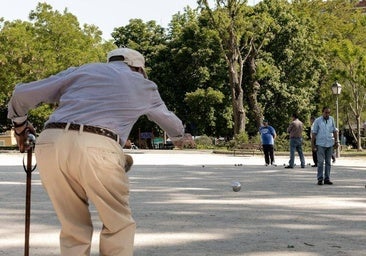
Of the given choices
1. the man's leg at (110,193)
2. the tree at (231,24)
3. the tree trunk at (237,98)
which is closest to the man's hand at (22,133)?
the man's leg at (110,193)

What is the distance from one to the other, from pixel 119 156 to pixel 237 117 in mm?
43170

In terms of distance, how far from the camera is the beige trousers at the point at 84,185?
396cm

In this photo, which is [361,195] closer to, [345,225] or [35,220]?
[345,225]

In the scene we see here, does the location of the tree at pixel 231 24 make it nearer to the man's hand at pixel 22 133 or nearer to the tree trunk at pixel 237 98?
the tree trunk at pixel 237 98

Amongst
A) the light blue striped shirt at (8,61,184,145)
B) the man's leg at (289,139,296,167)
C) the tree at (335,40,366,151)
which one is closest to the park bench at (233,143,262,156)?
the tree at (335,40,366,151)

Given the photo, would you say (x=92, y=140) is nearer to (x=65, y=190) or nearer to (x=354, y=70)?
(x=65, y=190)

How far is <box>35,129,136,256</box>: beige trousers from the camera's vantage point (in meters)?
3.96

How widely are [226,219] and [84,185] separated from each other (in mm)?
4982

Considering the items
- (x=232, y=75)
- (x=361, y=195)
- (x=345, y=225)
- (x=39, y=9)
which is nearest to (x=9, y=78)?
(x=39, y=9)

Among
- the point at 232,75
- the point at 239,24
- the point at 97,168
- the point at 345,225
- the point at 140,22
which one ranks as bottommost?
the point at 345,225

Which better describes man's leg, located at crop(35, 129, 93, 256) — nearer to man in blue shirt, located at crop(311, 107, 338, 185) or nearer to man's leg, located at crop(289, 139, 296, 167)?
man in blue shirt, located at crop(311, 107, 338, 185)

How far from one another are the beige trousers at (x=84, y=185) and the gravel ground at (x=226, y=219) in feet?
6.81

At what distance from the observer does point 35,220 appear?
28.3ft

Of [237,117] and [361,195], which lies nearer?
[361,195]
